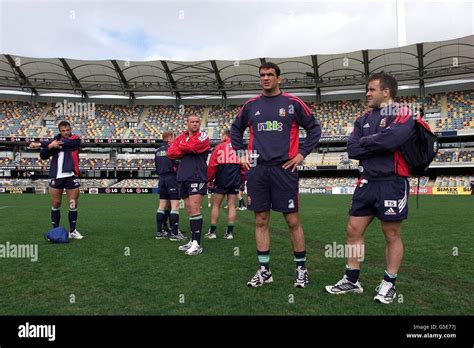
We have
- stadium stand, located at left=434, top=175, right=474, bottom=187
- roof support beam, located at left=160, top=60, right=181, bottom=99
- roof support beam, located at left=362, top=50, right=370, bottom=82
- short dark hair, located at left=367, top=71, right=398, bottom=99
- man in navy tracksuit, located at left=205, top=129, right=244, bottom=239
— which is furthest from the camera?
roof support beam, located at left=160, top=60, right=181, bottom=99

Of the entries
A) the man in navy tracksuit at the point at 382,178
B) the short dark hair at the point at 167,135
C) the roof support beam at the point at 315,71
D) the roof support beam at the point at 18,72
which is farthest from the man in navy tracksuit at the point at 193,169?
the roof support beam at the point at 18,72

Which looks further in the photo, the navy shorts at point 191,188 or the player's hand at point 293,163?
the navy shorts at point 191,188

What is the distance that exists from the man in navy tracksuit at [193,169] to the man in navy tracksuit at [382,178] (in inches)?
115

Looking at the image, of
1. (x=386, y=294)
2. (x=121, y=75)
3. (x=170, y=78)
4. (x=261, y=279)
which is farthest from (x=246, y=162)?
(x=121, y=75)

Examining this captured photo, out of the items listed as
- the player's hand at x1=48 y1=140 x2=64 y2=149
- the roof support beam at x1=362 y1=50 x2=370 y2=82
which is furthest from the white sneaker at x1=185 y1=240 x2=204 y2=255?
the roof support beam at x1=362 y1=50 x2=370 y2=82

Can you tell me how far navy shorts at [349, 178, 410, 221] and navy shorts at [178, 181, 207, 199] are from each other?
3.15 m

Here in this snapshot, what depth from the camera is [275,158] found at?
4176 mm

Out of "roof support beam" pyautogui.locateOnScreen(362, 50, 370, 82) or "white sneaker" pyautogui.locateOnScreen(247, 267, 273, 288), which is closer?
"white sneaker" pyautogui.locateOnScreen(247, 267, 273, 288)

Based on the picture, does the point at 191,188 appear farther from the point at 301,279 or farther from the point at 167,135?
the point at 301,279

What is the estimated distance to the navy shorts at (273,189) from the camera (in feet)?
13.6

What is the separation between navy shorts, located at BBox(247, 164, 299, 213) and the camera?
13.6 ft

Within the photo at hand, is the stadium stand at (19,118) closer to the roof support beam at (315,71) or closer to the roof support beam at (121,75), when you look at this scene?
the roof support beam at (121,75)

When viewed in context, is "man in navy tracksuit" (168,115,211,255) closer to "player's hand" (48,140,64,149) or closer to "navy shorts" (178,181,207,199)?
"navy shorts" (178,181,207,199)
